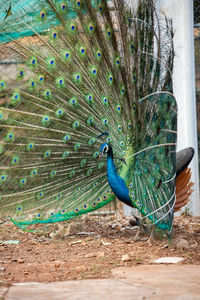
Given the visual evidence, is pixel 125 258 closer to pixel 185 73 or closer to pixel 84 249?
pixel 84 249

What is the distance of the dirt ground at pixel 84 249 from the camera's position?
3047 mm

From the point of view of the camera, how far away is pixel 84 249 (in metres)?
3.98

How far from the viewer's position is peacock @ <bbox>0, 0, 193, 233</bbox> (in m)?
3.95

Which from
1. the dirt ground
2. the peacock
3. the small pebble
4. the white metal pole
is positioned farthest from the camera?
the white metal pole

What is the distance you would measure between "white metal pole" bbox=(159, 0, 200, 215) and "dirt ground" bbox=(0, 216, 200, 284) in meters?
0.94

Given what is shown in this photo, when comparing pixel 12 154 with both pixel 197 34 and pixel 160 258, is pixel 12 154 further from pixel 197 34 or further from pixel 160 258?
pixel 197 34

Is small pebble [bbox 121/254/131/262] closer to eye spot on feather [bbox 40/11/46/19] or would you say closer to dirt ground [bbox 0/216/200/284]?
dirt ground [bbox 0/216/200/284]

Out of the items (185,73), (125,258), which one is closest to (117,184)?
(125,258)

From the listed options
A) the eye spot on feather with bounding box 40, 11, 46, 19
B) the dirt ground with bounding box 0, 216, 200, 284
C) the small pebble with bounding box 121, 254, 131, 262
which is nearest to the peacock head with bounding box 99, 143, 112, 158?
the dirt ground with bounding box 0, 216, 200, 284

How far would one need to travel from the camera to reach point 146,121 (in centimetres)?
404

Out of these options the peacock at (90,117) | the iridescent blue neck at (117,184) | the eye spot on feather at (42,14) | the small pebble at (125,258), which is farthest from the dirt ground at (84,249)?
the eye spot on feather at (42,14)

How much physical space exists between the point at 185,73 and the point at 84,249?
2.87 m

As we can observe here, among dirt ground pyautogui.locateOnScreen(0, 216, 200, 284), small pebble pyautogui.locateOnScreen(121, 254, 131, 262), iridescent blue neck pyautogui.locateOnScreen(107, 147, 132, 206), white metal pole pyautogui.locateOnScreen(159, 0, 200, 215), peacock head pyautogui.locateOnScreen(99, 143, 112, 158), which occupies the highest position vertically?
white metal pole pyautogui.locateOnScreen(159, 0, 200, 215)

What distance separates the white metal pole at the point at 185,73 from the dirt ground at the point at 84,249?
937 mm
